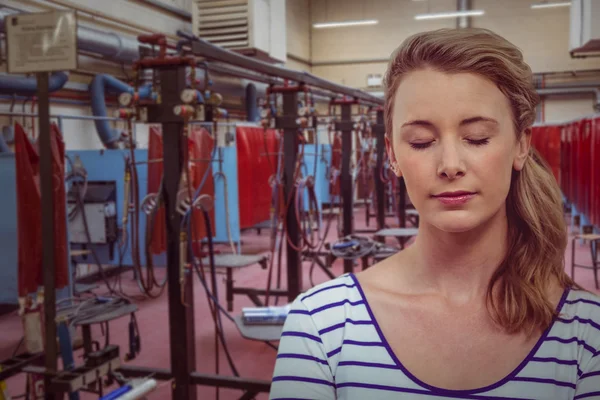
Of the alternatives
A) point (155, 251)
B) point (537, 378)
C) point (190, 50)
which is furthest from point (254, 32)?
point (537, 378)

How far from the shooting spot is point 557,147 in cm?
1138

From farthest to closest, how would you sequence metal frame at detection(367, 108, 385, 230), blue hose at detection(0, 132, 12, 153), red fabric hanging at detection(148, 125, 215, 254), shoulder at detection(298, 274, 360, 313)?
metal frame at detection(367, 108, 385, 230)
red fabric hanging at detection(148, 125, 215, 254)
blue hose at detection(0, 132, 12, 153)
shoulder at detection(298, 274, 360, 313)

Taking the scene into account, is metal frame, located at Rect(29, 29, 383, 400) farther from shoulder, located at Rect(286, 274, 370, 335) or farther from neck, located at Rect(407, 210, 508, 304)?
neck, located at Rect(407, 210, 508, 304)

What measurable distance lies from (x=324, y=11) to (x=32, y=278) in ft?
36.6

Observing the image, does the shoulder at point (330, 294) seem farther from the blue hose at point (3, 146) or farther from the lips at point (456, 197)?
the blue hose at point (3, 146)

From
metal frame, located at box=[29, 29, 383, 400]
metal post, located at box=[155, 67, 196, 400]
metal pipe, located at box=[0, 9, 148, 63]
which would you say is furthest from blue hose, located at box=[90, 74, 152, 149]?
metal post, located at box=[155, 67, 196, 400]

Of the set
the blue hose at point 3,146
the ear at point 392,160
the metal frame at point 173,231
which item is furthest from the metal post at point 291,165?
the ear at point 392,160

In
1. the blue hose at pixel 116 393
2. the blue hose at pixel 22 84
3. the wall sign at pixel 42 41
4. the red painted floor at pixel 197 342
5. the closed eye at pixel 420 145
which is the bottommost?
the red painted floor at pixel 197 342

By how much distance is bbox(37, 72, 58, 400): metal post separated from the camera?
2277 millimetres

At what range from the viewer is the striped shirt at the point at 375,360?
1.00 metres

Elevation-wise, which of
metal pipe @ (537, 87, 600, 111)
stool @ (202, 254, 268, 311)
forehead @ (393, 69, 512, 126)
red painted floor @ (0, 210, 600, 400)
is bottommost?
red painted floor @ (0, 210, 600, 400)

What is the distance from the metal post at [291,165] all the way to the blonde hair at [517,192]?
3.06 meters

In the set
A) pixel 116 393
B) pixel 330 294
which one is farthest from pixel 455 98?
pixel 116 393

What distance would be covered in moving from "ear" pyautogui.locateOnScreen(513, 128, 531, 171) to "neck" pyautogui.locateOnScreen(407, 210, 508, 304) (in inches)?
3.8
